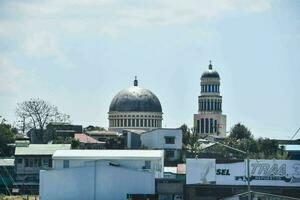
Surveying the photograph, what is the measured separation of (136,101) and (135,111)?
5.19ft

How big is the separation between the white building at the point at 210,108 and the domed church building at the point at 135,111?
1230cm

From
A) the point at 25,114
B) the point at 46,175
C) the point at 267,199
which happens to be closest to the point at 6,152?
the point at 25,114

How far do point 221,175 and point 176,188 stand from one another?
378cm

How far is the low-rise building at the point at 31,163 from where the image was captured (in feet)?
303

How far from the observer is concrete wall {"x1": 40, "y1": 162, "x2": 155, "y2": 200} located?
76.1 meters

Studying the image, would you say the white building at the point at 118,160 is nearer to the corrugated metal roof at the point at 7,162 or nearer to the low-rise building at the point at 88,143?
the corrugated metal roof at the point at 7,162

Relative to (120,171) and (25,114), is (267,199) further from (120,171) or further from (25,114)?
(25,114)

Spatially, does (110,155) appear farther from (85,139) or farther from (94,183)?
(85,139)

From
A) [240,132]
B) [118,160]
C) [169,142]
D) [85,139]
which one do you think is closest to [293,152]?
[169,142]

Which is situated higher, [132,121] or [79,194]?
[132,121]

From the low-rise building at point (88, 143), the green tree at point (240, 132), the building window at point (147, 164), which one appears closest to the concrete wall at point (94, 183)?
the building window at point (147, 164)

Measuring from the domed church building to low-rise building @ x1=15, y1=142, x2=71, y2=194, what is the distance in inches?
2079

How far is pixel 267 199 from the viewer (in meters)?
60.6

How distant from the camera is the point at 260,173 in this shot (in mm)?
76438
